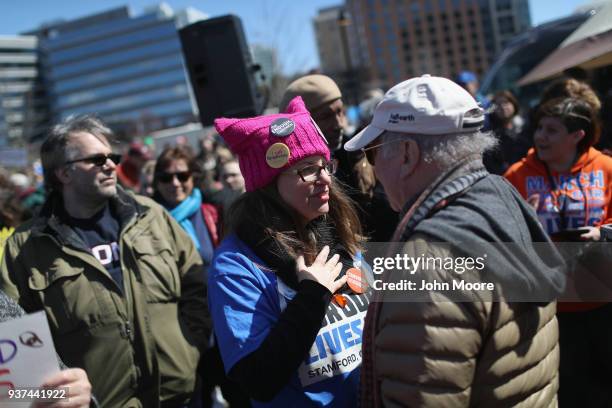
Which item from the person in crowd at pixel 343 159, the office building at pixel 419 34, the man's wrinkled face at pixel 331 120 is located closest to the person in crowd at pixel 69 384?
the person in crowd at pixel 343 159

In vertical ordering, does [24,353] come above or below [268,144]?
below

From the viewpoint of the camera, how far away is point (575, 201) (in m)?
3.01

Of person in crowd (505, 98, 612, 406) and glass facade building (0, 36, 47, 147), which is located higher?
glass facade building (0, 36, 47, 147)

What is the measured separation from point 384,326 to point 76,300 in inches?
68.8

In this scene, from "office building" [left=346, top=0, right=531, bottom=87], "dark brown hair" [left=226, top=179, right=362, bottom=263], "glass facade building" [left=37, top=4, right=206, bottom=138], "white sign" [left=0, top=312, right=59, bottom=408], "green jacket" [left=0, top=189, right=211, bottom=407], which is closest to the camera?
"white sign" [left=0, top=312, right=59, bottom=408]

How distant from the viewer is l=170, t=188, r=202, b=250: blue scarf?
404 centimetres

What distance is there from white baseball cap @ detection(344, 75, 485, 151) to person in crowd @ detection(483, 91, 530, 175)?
3.01 m

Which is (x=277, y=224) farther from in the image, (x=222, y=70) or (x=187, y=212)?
(x=222, y=70)

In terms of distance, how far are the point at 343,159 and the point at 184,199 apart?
1.69 m

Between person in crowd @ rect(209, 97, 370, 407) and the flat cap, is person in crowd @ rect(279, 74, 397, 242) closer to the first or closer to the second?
the flat cap

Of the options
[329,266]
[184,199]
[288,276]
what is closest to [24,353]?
[288,276]

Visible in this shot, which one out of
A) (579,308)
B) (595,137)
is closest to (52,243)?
(579,308)

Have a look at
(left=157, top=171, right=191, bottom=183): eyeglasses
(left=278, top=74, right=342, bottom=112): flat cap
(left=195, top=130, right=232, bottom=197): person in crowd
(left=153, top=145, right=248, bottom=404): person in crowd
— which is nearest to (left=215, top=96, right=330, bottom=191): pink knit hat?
(left=278, top=74, right=342, bottom=112): flat cap

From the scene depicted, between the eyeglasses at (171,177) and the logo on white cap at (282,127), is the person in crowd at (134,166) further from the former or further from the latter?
the logo on white cap at (282,127)
